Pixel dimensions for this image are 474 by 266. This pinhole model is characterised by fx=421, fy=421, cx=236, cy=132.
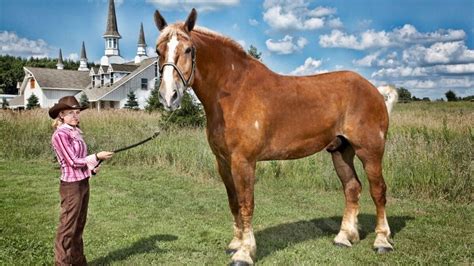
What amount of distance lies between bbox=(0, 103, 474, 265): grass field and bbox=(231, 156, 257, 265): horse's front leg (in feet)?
1.21

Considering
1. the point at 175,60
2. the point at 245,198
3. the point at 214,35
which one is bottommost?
the point at 245,198

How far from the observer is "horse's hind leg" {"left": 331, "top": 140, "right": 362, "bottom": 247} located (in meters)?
5.24

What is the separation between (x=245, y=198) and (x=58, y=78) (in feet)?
143

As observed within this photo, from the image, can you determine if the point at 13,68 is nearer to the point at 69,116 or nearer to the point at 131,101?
the point at 131,101

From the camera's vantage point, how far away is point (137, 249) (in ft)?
16.7

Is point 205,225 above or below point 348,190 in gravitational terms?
below

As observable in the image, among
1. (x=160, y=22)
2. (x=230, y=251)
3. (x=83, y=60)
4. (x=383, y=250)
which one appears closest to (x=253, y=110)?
(x=160, y=22)

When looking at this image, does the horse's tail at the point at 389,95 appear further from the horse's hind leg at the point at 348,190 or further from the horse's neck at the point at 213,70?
the horse's neck at the point at 213,70

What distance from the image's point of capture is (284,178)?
368 inches

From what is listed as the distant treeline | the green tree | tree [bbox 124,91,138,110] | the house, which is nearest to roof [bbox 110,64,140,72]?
the house

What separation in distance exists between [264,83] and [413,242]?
2841 mm

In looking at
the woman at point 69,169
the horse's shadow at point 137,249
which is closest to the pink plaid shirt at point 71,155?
the woman at point 69,169

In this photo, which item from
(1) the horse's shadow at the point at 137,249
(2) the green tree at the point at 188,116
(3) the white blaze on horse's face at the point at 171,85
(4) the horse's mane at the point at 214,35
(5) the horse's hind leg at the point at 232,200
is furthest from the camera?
(2) the green tree at the point at 188,116

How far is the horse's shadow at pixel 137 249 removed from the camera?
15.5 feet
